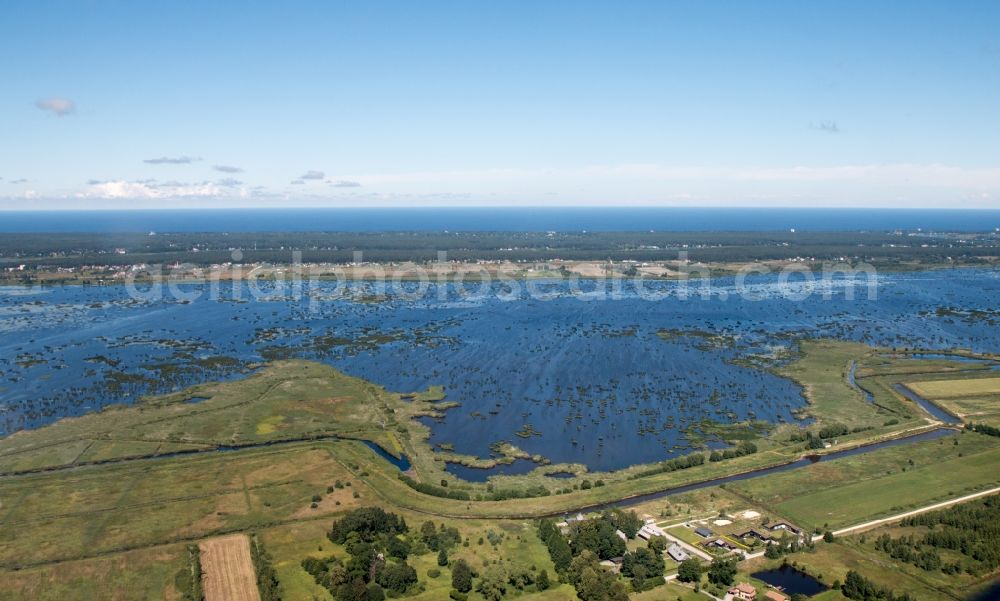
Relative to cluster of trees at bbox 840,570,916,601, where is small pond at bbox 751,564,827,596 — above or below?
below

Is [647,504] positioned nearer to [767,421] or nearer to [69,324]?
[767,421]

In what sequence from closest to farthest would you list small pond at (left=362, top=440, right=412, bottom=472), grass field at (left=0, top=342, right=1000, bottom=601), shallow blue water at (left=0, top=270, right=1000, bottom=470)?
1. grass field at (left=0, top=342, right=1000, bottom=601)
2. small pond at (left=362, top=440, right=412, bottom=472)
3. shallow blue water at (left=0, top=270, right=1000, bottom=470)

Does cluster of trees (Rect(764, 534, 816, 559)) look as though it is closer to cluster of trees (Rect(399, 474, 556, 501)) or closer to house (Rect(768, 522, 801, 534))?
house (Rect(768, 522, 801, 534))

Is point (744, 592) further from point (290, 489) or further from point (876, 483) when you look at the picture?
point (290, 489)

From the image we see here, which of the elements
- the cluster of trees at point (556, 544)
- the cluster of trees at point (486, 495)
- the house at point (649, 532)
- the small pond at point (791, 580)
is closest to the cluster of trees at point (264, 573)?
the cluster of trees at point (486, 495)

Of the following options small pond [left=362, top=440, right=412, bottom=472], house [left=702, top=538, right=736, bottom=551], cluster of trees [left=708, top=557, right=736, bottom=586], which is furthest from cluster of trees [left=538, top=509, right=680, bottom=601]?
small pond [left=362, top=440, right=412, bottom=472]

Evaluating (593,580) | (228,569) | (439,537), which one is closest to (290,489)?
(228,569)

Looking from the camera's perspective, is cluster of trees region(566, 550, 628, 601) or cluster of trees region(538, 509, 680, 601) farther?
cluster of trees region(538, 509, 680, 601)
